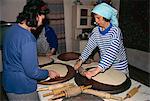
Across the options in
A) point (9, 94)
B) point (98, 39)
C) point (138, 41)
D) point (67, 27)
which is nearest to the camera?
point (9, 94)

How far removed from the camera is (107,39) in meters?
1.62

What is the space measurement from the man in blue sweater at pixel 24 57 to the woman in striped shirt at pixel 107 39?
423mm

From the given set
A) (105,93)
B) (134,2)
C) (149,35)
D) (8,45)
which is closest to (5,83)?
(8,45)

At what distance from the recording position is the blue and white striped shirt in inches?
59.2

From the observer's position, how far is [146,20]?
3.55m

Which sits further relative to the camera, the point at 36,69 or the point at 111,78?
the point at 111,78

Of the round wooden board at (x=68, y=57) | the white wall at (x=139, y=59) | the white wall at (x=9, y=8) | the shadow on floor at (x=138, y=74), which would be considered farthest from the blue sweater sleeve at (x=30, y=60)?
the white wall at (x=9, y=8)

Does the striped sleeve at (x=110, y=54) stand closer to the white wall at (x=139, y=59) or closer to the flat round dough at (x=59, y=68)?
the flat round dough at (x=59, y=68)

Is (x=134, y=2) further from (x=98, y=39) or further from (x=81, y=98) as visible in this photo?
(x=81, y=98)

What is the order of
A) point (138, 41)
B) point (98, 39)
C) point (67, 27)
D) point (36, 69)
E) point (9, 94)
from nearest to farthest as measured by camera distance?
point (36, 69) → point (9, 94) → point (98, 39) → point (138, 41) → point (67, 27)

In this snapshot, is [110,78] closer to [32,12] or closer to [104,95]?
[104,95]

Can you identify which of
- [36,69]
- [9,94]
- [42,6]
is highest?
[42,6]

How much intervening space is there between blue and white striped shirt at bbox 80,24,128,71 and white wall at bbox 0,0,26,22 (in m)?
2.79

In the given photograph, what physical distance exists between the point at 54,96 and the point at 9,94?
0.37m
